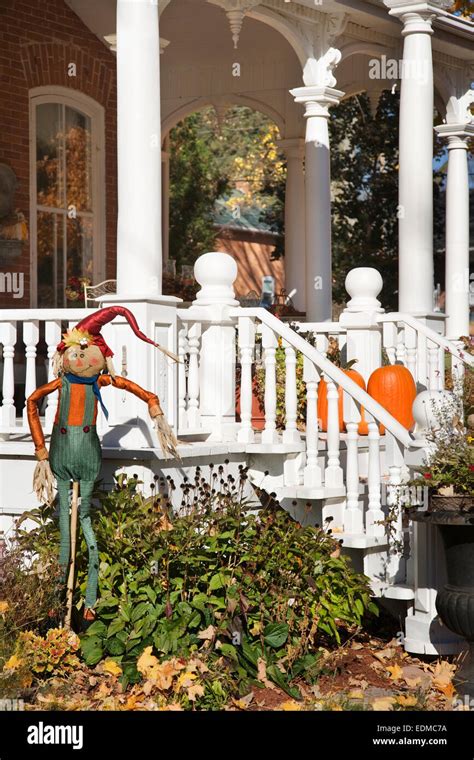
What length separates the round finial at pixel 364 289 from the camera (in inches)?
395

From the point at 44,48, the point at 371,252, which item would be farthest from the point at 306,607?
the point at 371,252

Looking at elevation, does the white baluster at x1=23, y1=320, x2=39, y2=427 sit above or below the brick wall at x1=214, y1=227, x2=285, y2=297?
below

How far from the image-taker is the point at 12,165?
1177cm

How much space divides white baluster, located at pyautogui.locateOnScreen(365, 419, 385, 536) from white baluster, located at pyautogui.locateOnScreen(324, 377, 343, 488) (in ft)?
0.82

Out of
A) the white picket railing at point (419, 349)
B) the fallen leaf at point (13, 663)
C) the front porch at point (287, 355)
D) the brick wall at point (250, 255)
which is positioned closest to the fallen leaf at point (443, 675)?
the front porch at point (287, 355)

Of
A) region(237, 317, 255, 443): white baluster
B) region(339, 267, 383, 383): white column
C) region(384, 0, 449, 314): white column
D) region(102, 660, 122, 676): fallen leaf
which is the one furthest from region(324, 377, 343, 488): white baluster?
region(384, 0, 449, 314): white column

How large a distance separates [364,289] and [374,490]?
9.50 feet

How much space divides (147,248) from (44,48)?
5202mm

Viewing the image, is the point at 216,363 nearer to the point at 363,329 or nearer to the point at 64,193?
the point at 363,329

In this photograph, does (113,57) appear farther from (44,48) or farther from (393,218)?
(393,218)

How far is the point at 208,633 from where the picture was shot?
6.16 m

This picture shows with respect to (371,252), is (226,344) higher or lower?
lower

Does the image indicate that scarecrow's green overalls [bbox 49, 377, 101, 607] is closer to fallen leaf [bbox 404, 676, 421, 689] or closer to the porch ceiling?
fallen leaf [bbox 404, 676, 421, 689]

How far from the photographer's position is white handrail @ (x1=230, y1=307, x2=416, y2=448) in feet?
24.9
